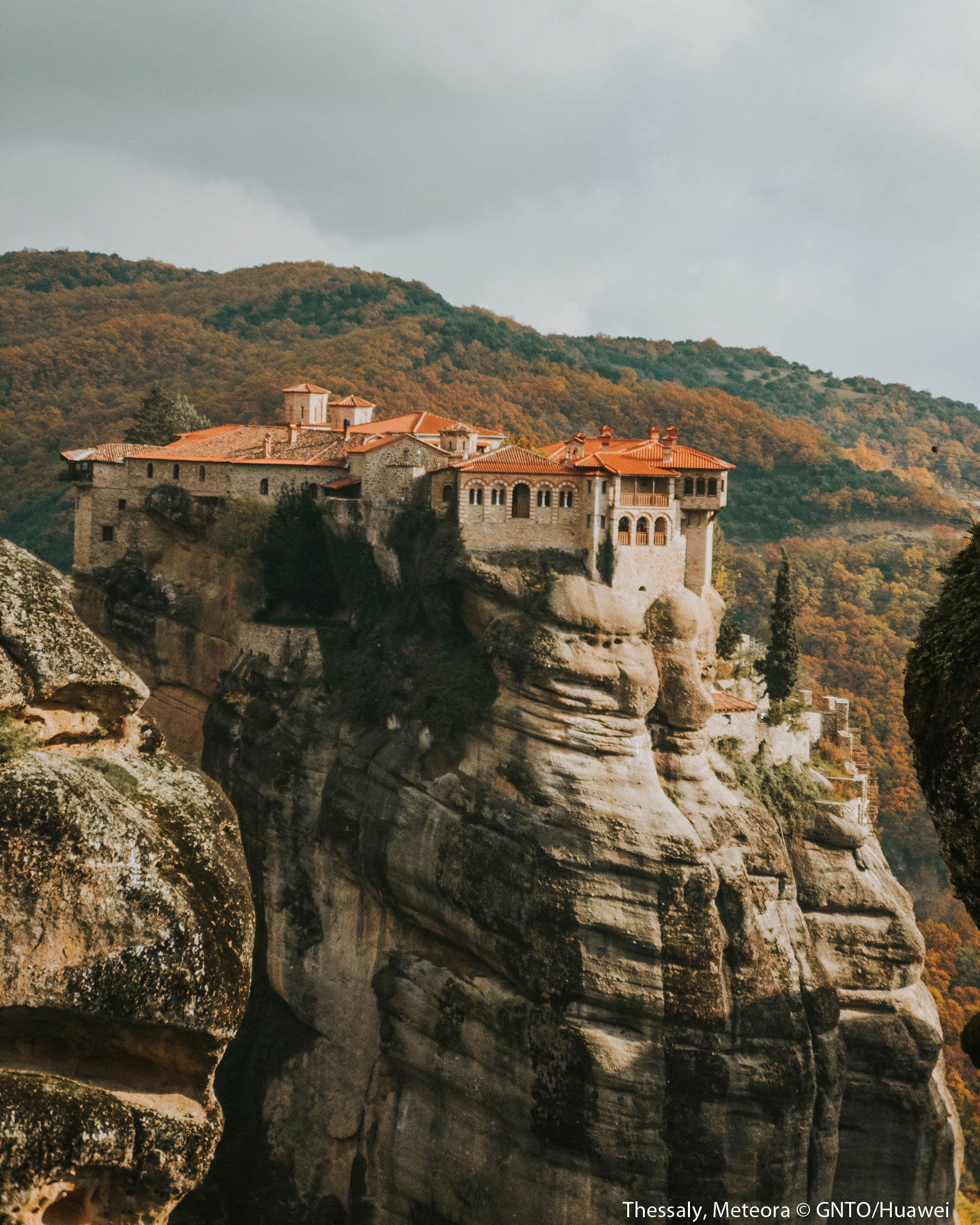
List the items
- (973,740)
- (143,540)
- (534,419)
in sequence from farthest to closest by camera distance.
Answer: (534,419)
(143,540)
(973,740)

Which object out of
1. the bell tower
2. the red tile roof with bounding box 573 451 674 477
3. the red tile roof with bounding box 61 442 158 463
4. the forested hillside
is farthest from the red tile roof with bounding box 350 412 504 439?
the forested hillside

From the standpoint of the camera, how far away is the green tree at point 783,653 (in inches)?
1537

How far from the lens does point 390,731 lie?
122ft

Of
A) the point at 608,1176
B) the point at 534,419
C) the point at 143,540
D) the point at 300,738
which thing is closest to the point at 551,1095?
the point at 608,1176

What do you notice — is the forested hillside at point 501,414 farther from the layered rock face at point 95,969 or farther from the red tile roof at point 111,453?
the layered rock face at point 95,969

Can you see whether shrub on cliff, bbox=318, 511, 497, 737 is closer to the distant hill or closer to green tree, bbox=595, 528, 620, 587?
green tree, bbox=595, 528, 620, 587

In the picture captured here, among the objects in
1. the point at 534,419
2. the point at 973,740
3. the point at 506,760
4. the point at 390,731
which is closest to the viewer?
the point at 973,740

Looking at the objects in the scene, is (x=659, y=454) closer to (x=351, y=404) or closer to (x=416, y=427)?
(x=416, y=427)

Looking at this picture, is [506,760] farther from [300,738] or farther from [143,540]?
[143,540]

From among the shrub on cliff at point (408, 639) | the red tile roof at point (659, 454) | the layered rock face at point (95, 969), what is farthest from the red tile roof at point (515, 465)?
the layered rock face at point (95, 969)

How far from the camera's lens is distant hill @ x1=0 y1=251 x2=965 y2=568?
6919 cm

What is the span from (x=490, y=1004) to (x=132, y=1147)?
23896 mm

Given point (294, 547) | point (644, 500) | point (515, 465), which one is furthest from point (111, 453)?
point (644, 500)

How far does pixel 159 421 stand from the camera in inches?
1916
